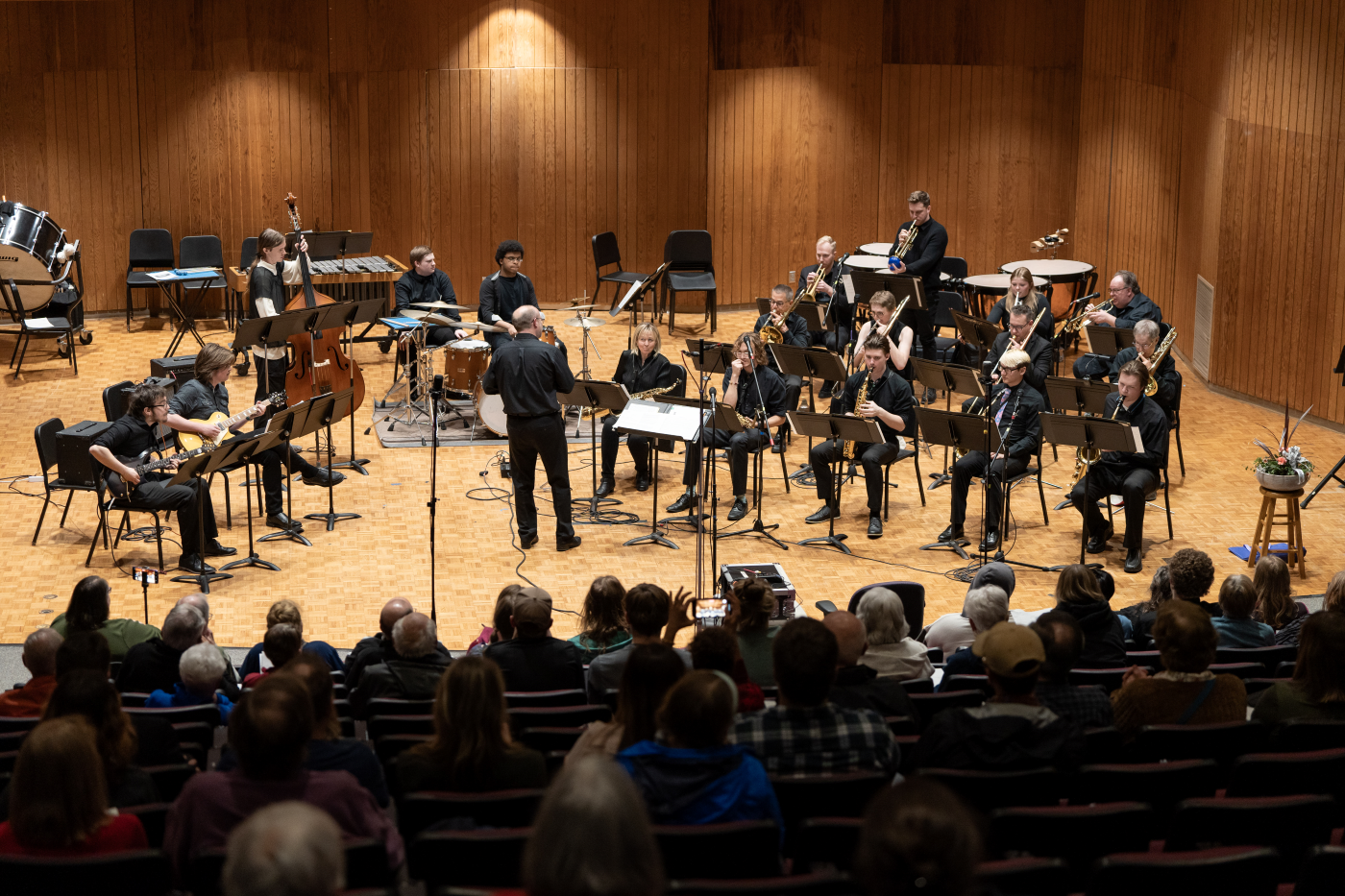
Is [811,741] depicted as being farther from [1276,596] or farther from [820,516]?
[820,516]

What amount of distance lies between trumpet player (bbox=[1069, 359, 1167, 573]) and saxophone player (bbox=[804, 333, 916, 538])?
4.01ft

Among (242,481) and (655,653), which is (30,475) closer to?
(242,481)

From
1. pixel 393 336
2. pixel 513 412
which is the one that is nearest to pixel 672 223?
pixel 393 336

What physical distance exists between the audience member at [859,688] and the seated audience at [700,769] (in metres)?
0.92

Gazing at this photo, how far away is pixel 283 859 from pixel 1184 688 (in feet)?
10.7

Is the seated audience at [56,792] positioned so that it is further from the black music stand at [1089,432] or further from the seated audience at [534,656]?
the black music stand at [1089,432]

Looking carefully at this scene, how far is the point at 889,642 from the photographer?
222 inches

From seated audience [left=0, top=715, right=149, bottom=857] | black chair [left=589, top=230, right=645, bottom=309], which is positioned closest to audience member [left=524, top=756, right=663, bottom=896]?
seated audience [left=0, top=715, right=149, bottom=857]

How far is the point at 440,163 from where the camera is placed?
15766mm

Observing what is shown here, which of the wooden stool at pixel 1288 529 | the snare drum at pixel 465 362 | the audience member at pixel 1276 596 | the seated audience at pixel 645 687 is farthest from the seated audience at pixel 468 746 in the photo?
the snare drum at pixel 465 362

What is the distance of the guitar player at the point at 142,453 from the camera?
844 centimetres

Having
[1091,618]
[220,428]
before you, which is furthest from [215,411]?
[1091,618]

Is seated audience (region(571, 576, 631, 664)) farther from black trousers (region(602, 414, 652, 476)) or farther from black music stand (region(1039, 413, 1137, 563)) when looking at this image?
black trousers (region(602, 414, 652, 476))

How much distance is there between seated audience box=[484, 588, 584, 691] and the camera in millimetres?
5477
